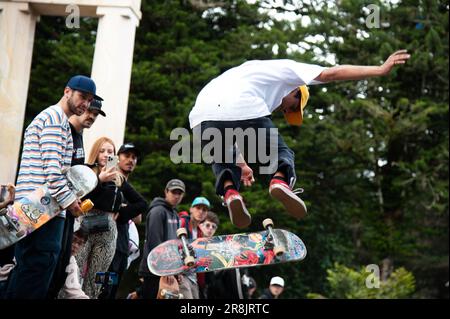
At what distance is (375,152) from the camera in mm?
21359

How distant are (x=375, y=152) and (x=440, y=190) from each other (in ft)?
7.76

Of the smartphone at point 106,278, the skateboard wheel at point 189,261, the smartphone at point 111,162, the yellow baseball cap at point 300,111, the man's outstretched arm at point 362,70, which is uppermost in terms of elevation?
the man's outstretched arm at point 362,70

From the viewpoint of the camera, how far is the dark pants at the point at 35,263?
14.7 feet

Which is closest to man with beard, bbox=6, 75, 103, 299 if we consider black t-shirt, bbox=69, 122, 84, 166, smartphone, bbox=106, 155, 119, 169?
black t-shirt, bbox=69, 122, 84, 166

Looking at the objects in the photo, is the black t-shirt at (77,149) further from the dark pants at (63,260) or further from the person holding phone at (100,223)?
the person holding phone at (100,223)

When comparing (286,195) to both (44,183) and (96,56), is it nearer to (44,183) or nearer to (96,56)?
(44,183)

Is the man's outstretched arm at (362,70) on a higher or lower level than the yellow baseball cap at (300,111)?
higher

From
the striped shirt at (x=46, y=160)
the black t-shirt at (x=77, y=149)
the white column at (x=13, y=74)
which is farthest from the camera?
the white column at (x=13, y=74)

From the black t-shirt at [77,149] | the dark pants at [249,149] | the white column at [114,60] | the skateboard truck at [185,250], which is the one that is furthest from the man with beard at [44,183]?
the white column at [114,60]

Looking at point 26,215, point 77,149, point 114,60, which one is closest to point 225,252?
point 77,149

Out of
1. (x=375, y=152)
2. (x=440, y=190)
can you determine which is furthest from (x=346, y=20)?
(x=440, y=190)

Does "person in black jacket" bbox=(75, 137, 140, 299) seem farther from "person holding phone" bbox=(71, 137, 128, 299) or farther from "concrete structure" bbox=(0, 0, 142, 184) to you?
"concrete structure" bbox=(0, 0, 142, 184)

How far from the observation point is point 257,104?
5.14 meters

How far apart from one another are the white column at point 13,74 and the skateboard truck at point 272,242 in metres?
4.12
